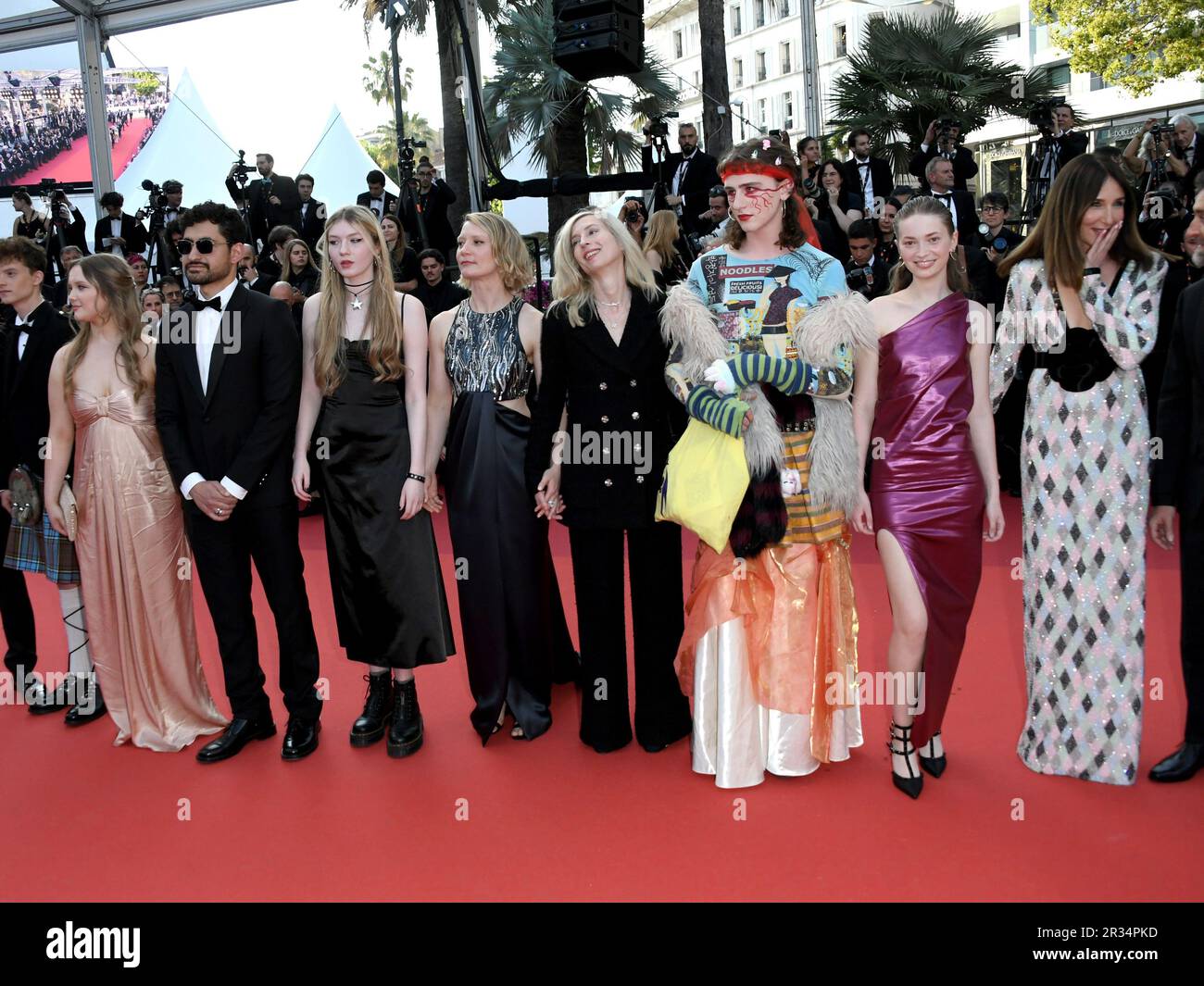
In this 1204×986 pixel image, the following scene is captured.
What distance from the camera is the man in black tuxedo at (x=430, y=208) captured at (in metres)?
10.7

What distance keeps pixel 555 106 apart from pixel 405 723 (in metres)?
11.8

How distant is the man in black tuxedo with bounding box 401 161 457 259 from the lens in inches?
423

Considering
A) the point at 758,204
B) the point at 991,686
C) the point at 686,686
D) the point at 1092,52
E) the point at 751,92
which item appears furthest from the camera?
the point at 751,92

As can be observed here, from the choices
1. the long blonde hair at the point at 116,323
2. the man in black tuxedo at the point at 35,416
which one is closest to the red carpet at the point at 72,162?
the man in black tuxedo at the point at 35,416

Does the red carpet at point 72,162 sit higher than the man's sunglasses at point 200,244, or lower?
higher

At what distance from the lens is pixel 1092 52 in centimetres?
2270

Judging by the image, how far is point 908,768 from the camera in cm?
321

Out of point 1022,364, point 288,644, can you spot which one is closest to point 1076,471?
point 1022,364

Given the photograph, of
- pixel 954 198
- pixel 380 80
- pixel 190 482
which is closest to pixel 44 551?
pixel 190 482

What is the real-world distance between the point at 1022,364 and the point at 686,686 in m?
1.54

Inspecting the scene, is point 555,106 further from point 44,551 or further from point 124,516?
point 124,516

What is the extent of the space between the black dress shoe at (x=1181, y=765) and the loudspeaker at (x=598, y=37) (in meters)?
5.06

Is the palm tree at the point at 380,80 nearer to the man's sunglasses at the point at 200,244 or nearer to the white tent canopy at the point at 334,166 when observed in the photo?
the white tent canopy at the point at 334,166

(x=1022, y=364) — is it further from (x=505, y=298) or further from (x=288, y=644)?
(x=288, y=644)
